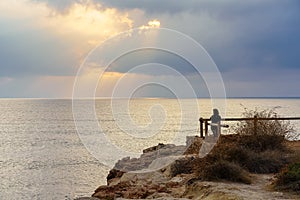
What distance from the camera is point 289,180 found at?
38.4ft

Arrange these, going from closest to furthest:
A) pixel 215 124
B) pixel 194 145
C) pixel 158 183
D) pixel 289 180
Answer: pixel 289 180 → pixel 158 183 → pixel 215 124 → pixel 194 145

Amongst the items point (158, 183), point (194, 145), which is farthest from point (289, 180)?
point (194, 145)

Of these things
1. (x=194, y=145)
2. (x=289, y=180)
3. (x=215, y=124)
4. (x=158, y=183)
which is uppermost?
(x=215, y=124)

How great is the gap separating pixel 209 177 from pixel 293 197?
2.82 metres

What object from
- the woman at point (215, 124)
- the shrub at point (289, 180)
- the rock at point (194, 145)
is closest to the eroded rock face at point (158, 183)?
the rock at point (194, 145)

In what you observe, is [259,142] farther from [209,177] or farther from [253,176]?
[209,177]

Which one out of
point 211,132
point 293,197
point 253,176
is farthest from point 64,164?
point 293,197

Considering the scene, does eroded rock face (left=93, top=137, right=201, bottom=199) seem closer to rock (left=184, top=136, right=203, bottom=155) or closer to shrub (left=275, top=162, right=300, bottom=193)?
rock (left=184, top=136, right=203, bottom=155)

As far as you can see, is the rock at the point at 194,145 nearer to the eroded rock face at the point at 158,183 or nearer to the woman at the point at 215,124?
the eroded rock face at the point at 158,183

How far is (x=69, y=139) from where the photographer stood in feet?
222

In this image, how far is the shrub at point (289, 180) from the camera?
11.4 m

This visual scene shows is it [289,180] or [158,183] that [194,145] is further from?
[289,180]

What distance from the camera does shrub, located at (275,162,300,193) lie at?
11.4 metres

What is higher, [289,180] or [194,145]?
[194,145]
